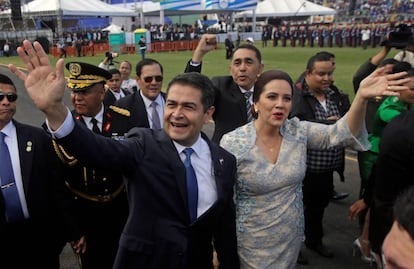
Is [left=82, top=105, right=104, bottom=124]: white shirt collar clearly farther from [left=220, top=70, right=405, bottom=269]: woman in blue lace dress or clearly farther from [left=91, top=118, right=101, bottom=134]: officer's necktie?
[left=220, top=70, right=405, bottom=269]: woman in blue lace dress

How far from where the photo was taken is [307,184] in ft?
13.9

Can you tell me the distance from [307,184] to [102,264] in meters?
2.08

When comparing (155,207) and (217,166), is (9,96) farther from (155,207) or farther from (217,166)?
(217,166)

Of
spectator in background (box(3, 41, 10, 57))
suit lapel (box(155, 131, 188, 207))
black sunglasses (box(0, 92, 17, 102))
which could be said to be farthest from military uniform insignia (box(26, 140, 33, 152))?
spectator in background (box(3, 41, 10, 57))

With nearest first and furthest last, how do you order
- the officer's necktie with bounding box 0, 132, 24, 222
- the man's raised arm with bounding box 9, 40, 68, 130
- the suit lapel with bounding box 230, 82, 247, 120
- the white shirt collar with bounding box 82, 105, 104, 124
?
1. the man's raised arm with bounding box 9, 40, 68, 130
2. the officer's necktie with bounding box 0, 132, 24, 222
3. the white shirt collar with bounding box 82, 105, 104, 124
4. the suit lapel with bounding box 230, 82, 247, 120

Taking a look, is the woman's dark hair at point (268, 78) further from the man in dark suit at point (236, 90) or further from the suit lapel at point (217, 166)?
the man in dark suit at point (236, 90)

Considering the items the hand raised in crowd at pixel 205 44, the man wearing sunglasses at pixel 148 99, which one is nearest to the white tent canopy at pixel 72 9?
the man wearing sunglasses at pixel 148 99

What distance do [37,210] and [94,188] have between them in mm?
423

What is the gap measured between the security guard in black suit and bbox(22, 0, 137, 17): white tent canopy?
35.3 m

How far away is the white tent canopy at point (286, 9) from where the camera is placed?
54000 millimetres

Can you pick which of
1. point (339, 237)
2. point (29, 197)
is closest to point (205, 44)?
point (29, 197)

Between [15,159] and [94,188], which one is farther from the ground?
[15,159]

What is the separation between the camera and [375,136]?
157 inches

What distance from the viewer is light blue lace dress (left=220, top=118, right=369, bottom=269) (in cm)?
265
